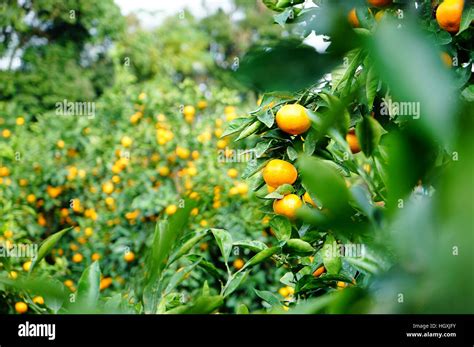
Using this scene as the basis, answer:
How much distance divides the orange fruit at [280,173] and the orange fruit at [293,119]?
45 millimetres

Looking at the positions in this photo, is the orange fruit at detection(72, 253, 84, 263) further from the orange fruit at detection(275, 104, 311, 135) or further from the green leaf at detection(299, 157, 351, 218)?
the green leaf at detection(299, 157, 351, 218)

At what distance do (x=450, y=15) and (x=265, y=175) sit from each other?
0.30 metres

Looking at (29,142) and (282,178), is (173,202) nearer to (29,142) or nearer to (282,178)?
(29,142)

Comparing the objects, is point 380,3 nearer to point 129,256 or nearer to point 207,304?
point 207,304

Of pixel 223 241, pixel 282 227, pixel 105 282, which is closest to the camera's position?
pixel 223 241

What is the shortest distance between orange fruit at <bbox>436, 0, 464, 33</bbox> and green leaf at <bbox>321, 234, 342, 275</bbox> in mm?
288

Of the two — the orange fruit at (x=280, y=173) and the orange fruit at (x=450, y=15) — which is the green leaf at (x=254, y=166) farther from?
the orange fruit at (x=450, y=15)

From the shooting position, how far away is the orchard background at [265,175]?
19cm

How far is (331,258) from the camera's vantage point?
26.0 inches

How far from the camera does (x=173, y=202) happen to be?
2029mm

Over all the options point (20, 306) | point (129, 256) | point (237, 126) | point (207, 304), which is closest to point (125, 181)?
point (129, 256)

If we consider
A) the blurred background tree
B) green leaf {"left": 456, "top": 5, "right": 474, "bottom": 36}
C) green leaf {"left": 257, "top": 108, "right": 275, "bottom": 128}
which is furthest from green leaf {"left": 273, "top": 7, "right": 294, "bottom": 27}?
the blurred background tree

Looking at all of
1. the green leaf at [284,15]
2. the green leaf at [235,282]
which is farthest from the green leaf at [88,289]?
the green leaf at [284,15]
